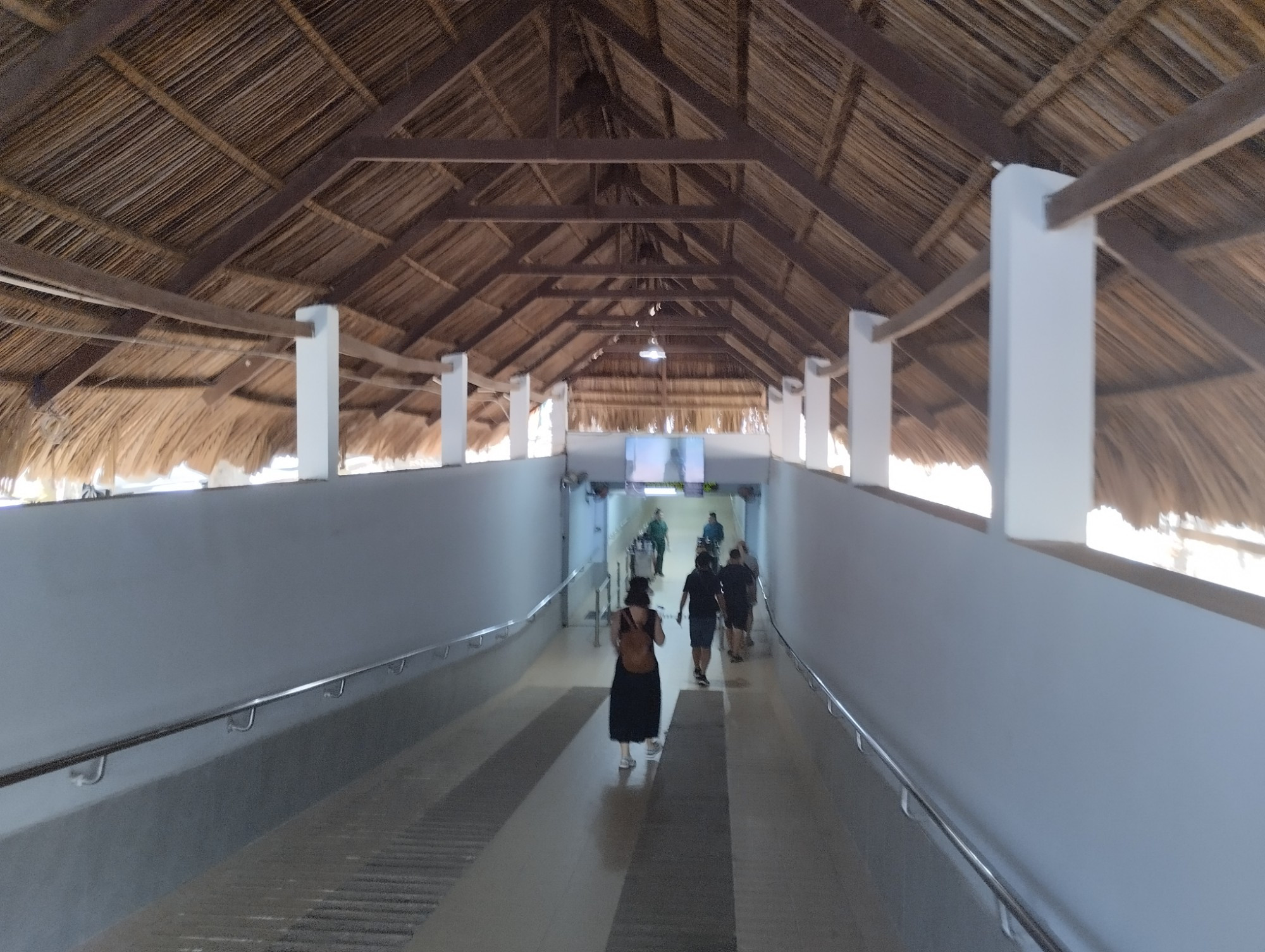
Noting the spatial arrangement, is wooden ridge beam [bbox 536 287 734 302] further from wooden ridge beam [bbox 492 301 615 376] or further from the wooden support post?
the wooden support post

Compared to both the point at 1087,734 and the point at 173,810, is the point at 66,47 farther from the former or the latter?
the point at 1087,734

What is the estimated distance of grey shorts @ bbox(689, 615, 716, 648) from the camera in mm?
9484

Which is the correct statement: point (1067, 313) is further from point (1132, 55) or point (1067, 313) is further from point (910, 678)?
point (910, 678)

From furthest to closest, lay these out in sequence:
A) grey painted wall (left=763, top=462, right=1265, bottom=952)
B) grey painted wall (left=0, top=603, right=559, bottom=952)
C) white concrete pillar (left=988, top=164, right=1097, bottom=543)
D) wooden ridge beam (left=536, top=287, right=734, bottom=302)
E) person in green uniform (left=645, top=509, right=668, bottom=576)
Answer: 1. person in green uniform (left=645, top=509, right=668, bottom=576)
2. wooden ridge beam (left=536, top=287, right=734, bottom=302)
3. grey painted wall (left=0, top=603, right=559, bottom=952)
4. white concrete pillar (left=988, top=164, right=1097, bottom=543)
5. grey painted wall (left=763, top=462, right=1265, bottom=952)

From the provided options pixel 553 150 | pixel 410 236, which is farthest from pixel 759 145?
pixel 410 236

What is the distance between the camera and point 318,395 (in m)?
6.52

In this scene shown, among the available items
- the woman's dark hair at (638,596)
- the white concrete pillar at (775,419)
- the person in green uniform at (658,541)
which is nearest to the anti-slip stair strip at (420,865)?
the woman's dark hair at (638,596)

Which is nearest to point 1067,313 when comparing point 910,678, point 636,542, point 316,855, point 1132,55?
point 1132,55

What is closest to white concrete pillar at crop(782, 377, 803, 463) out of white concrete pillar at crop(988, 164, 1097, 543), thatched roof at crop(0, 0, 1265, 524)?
thatched roof at crop(0, 0, 1265, 524)

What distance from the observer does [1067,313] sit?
3.29 m

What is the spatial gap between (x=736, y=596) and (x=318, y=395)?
5.61 m

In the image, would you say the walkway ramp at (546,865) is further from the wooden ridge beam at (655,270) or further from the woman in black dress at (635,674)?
the wooden ridge beam at (655,270)

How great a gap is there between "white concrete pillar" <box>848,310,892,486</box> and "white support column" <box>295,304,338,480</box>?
340cm

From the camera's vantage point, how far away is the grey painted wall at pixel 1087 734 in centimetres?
197
